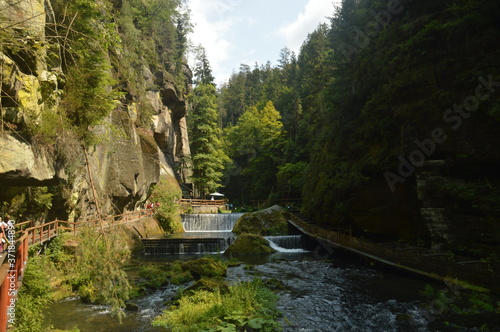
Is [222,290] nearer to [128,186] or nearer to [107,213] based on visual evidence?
[107,213]

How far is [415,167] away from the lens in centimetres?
1454

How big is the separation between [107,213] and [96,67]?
39.0 feet

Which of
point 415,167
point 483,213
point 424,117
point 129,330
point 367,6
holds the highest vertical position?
point 367,6

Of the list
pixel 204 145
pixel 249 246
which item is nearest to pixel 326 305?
pixel 249 246

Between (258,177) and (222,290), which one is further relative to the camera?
(258,177)

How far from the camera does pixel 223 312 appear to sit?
31.3 feet

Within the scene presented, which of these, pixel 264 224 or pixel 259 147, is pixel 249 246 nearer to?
pixel 264 224

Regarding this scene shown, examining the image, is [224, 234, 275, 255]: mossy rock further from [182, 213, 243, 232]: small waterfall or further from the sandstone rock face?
the sandstone rock face

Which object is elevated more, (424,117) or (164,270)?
(424,117)

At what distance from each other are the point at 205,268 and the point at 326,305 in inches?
269

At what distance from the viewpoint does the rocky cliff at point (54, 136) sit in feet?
27.0

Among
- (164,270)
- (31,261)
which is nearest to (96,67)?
(31,261)

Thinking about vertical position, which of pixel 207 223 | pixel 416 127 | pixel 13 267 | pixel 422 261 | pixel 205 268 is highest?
pixel 416 127

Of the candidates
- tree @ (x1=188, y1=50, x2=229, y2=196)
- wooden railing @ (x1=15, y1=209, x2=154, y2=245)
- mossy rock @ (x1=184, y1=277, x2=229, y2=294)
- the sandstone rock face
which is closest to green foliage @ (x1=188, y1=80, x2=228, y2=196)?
tree @ (x1=188, y1=50, x2=229, y2=196)
